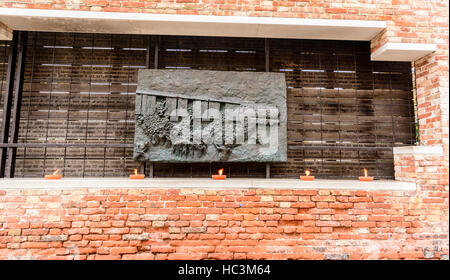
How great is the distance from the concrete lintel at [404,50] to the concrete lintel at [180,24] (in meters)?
0.31

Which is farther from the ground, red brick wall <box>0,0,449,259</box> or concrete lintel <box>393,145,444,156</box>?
concrete lintel <box>393,145,444,156</box>

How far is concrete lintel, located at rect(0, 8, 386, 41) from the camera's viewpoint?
2885mm

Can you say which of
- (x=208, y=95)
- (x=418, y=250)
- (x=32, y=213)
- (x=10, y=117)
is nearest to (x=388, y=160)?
(x=418, y=250)

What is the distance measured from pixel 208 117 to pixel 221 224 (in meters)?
Answer: 1.51

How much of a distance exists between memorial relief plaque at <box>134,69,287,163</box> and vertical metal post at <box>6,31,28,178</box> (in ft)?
6.44

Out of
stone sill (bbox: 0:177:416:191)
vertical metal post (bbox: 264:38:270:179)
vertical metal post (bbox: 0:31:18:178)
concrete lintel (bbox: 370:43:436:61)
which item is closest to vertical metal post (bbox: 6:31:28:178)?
vertical metal post (bbox: 0:31:18:178)

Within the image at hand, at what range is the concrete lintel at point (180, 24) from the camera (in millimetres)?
2885

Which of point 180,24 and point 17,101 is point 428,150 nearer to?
point 180,24

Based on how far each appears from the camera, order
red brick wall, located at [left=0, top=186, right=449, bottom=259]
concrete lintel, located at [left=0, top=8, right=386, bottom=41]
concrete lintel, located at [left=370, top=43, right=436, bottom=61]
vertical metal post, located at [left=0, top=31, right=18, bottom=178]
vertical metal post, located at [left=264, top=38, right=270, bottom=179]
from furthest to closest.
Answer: vertical metal post, located at [left=264, top=38, right=270, bottom=179] < vertical metal post, located at [left=0, top=31, right=18, bottom=178] < concrete lintel, located at [left=370, top=43, right=436, bottom=61] < concrete lintel, located at [left=0, top=8, right=386, bottom=41] < red brick wall, located at [left=0, top=186, right=449, bottom=259]

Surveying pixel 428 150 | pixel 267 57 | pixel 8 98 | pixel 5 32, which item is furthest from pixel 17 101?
pixel 428 150

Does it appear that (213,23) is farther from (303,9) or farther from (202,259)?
(202,259)

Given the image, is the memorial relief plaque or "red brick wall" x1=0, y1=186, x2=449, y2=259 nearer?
"red brick wall" x1=0, y1=186, x2=449, y2=259

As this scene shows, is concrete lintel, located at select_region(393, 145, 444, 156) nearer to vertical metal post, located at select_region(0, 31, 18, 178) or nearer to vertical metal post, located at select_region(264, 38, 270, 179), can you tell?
vertical metal post, located at select_region(264, 38, 270, 179)

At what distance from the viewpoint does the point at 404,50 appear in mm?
3008
